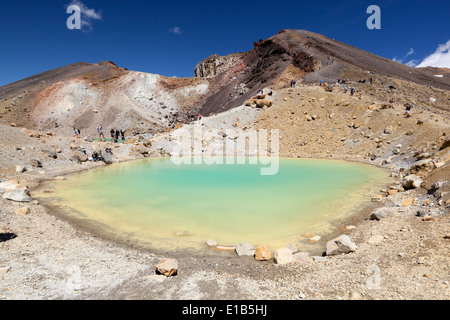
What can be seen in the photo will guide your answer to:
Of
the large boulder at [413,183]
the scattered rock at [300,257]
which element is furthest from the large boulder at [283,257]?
the large boulder at [413,183]

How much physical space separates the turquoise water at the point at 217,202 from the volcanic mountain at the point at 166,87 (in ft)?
89.5

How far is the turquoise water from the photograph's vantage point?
8531 mm

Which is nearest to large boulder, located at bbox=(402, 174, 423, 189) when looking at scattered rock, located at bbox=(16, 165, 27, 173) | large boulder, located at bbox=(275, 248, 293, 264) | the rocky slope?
the rocky slope

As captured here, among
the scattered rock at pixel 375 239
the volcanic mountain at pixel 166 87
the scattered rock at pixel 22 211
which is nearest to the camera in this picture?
the scattered rock at pixel 375 239

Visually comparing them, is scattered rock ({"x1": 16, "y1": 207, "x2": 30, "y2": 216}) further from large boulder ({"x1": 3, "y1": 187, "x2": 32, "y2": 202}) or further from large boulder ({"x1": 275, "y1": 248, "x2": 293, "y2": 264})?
large boulder ({"x1": 275, "y1": 248, "x2": 293, "y2": 264})

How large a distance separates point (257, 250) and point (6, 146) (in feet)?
70.0

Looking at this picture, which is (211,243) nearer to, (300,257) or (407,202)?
(300,257)

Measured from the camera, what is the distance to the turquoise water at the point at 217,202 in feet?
28.0

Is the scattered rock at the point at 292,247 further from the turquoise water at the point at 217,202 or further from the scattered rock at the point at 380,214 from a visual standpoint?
the scattered rock at the point at 380,214

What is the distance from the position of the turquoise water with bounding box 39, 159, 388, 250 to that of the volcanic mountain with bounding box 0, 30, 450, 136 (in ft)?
89.5

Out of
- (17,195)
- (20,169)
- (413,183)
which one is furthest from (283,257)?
(20,169)

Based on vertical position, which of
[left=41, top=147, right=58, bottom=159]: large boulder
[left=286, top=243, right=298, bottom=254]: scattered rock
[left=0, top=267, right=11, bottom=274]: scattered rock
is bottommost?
[left=286, top=243, right=298, bottom=254]: scattered rock
